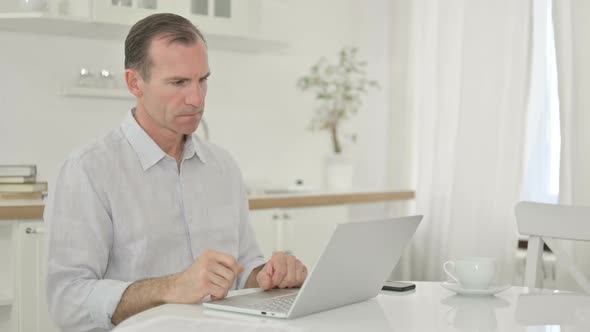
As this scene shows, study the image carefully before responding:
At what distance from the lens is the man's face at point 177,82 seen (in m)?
1.90

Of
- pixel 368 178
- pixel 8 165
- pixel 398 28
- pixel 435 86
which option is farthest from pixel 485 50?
pixel 8 165

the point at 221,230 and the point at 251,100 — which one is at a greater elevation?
the point at 251,100

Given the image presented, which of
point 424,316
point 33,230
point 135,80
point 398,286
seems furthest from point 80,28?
point 424,316

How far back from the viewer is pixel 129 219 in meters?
1.88

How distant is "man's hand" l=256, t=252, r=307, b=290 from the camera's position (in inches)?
71.0

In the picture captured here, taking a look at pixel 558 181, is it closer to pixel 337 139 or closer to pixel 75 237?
pixel 337 139

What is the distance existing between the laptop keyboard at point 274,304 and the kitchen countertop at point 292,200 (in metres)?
1.52

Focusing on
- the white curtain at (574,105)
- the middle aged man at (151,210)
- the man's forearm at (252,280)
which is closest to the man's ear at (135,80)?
the middle aged man at (151,210)

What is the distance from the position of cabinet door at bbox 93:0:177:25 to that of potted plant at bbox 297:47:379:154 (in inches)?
40.4

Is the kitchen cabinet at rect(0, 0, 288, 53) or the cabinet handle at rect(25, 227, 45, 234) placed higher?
the kitchen cabinet at rect(0, 0, 288, 53)

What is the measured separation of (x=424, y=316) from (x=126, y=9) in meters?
2.49

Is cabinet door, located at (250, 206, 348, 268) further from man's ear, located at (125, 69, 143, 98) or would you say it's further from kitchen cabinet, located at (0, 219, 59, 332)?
man's ear, located at (125, 69, 143, 98)

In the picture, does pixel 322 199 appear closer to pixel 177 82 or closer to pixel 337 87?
pixel 337 87

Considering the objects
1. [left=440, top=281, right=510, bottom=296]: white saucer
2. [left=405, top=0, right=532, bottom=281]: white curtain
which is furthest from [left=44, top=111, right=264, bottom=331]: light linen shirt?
[left=405, top=0, right=532, bottom=281]: white curtain
